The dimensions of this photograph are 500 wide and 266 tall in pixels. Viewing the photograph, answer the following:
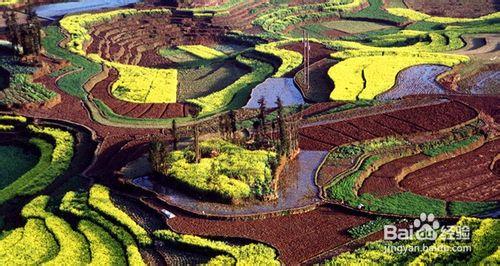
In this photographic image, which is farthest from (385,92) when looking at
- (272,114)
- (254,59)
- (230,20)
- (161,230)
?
(230,20)

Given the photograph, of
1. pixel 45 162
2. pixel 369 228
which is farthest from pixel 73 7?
pixel 369 228

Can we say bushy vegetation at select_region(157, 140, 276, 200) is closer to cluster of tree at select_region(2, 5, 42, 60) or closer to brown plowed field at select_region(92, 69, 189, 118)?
brown plowed field at select_region(92, 69, 189, 118)

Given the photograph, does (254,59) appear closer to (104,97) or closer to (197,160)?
(104,97)

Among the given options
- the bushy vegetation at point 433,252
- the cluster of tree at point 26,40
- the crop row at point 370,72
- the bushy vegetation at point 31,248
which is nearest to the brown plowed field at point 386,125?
the crop row at point 370,72

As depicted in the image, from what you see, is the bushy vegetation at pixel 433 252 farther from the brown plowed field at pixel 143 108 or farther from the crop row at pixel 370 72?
the brown plowed field at pixel 143 108

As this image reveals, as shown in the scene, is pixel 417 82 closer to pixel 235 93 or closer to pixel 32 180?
pixel 235 93

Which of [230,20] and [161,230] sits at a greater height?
[230,20]
